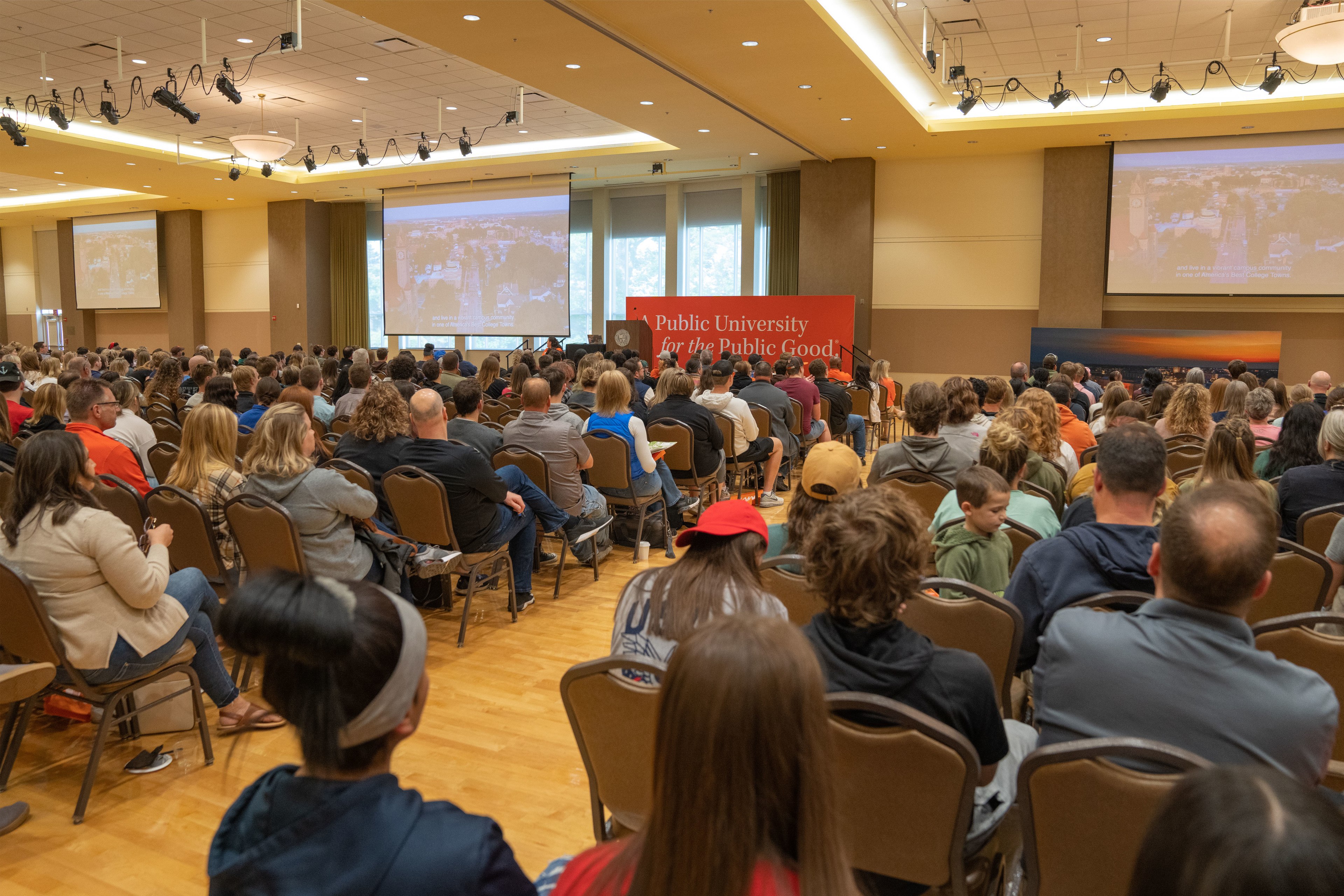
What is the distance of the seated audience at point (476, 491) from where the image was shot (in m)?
4.55

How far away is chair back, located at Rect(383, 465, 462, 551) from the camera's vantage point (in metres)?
4.41

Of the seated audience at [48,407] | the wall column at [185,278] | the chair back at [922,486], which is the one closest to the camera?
the chair back at [922,486]

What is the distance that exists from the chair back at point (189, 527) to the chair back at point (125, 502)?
5 centimetres

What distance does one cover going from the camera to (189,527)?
156 inches

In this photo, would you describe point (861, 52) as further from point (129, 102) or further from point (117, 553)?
point (129, 102)

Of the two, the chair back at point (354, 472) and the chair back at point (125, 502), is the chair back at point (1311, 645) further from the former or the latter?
the chair back at point (125, 502)

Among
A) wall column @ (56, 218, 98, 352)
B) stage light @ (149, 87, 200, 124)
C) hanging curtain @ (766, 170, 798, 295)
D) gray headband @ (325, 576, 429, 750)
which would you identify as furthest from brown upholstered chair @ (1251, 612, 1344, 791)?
wall column @ (56, 218, 98, 352)

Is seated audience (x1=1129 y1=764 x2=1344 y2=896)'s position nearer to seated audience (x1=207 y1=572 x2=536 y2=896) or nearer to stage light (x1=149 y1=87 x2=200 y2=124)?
seated audience (x1=207 y1=572 x2=536 y2=896)

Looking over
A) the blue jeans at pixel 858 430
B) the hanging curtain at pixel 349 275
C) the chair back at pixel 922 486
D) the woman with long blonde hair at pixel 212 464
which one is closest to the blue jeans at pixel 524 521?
the woman with long blonde hair at pixel 212 464

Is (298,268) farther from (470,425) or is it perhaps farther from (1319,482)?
(1319,482)

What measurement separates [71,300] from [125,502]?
22865 mm

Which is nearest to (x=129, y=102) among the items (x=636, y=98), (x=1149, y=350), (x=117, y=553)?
(x=636, y=98)

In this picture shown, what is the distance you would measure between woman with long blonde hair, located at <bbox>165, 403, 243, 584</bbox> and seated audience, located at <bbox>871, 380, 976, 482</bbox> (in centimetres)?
315

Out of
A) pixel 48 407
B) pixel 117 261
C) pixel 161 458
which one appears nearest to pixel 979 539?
pixel 161 458
